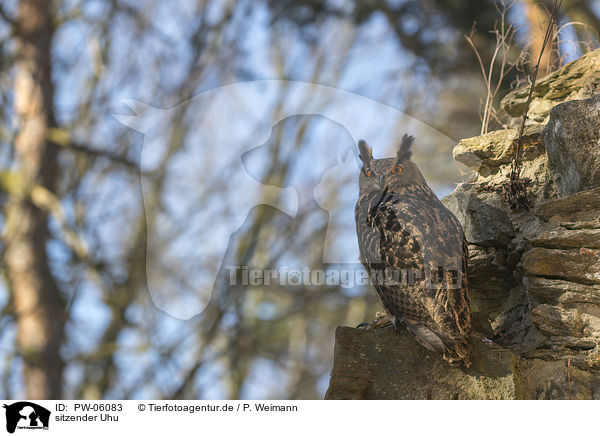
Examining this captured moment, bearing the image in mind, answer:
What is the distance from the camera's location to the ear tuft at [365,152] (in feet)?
4.18

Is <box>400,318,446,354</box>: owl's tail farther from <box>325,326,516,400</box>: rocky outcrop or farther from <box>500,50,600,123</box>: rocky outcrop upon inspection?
<box>500,50,600,123</box>: rocky outcrop

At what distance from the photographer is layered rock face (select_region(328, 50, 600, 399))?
112cm

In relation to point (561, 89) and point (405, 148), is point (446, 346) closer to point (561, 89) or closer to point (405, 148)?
point (405, 148)

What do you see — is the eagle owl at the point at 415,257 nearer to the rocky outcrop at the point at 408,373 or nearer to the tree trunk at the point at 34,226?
the rocky outcrop at the point at 408,373

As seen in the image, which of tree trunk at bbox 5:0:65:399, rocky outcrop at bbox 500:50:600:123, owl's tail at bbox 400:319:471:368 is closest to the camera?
owl's tail at bbox 400:319:471:368

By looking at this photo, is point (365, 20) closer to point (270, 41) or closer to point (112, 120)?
point (270, 41)

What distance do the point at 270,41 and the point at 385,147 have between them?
1.41 m

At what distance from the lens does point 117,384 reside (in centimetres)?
199

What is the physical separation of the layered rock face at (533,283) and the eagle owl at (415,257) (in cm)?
7
